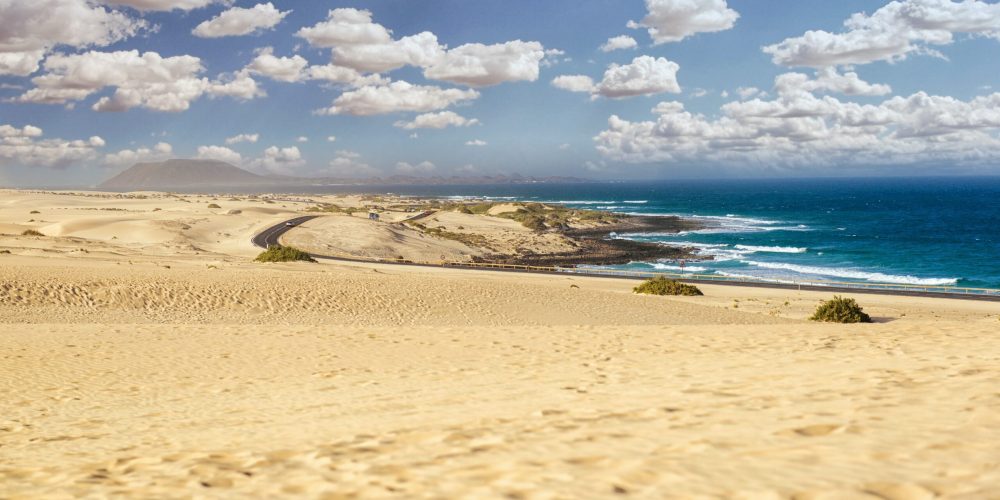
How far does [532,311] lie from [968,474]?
22195 mm

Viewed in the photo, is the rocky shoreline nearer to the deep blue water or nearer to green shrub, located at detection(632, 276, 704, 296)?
the deep blue water

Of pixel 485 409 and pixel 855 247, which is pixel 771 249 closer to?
pixel 855 247

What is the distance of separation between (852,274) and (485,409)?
56.4 m

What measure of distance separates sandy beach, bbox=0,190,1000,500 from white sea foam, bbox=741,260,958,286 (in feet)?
142

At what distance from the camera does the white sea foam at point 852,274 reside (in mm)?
52125

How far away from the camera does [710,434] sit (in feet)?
22.2

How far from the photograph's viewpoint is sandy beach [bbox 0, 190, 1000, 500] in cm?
564

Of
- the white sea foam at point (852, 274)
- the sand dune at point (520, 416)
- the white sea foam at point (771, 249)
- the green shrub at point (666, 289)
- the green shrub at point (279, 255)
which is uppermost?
Answer: the sand dune at point (520, 416)

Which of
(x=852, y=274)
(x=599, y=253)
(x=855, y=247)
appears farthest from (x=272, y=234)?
(x=855, y=247)

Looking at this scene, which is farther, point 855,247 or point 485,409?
point 855,247

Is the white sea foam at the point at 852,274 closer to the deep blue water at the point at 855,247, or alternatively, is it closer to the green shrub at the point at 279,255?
the deep blue water at the point at 855,247

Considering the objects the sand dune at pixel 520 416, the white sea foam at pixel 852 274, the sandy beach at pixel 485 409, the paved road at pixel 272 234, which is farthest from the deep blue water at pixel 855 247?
the sand dune at pixel 520 416

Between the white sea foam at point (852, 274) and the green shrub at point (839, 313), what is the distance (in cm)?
2691

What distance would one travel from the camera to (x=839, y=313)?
26297mm
